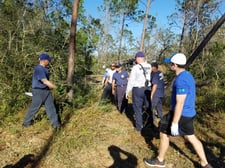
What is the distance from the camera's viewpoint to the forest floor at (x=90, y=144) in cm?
401

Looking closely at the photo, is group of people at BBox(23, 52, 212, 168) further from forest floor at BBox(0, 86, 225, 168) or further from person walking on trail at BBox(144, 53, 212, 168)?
forest floor at BBox(0, 86, 225, 168)

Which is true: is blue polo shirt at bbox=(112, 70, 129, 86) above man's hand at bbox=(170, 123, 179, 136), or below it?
above

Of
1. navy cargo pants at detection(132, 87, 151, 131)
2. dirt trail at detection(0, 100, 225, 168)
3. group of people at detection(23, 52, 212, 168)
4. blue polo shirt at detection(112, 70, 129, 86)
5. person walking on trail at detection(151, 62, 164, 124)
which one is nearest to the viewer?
group of people at detection(23, 52, 212, 168)

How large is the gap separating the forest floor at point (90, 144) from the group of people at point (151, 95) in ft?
0.95

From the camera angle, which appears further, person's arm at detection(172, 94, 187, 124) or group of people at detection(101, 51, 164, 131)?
group of people at detection(101, 51, 164, 131)

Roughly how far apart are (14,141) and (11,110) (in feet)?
5.18

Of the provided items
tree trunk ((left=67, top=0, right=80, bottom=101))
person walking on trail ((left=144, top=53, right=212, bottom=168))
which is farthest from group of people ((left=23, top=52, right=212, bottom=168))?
tree trunk ((left=67, top=0, right=80, bottom=101))

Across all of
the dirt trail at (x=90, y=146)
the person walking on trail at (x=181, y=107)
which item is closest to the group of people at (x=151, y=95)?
the person walking on trail at (x=181, y=107)

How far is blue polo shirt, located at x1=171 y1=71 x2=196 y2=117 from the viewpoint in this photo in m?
3.23

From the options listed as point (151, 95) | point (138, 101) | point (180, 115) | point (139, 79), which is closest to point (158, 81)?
point (151, 95)

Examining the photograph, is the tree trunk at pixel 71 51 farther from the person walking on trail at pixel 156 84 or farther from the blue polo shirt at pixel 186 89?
the blue polo shirt at pixel 186 89

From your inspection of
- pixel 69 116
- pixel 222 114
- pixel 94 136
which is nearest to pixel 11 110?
pixel 69 116

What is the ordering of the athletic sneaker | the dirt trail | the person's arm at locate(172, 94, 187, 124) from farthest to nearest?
the dirt trail, the athletic sneaker, the person's arm at locate(172, 94, 187, 124)

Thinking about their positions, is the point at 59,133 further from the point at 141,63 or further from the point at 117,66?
the point at 117,66
